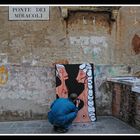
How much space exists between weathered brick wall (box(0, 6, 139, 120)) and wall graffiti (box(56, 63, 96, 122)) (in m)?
0.27

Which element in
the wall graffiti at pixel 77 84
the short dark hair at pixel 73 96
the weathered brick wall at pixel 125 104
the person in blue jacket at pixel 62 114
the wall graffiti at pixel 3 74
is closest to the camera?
the person in blue jacket at pixel 62 114

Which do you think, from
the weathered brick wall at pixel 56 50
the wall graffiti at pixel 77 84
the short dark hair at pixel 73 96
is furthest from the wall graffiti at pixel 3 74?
the short dark hair at pixel 73 96

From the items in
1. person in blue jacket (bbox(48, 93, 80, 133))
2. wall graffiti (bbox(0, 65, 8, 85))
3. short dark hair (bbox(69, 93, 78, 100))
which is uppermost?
wall graffiti (bbox(0, 65, 8, 85))

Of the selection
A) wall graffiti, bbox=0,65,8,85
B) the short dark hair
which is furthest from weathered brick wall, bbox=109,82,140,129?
wall graffiti, bbox=0,65,8,85

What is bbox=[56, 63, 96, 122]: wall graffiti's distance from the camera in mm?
9734

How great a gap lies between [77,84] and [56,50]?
51.4 inches

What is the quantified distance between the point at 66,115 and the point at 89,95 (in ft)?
6.34

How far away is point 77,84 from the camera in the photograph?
385 inches

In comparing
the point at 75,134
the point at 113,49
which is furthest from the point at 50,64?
the point at 75,134

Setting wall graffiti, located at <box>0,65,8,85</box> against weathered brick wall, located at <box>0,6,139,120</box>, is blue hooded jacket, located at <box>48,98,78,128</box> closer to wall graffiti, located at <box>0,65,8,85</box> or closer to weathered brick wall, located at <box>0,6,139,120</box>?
weathered brick wall, located at <box>0,6,139,120</box>

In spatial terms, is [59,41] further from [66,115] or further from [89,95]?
[66,115]

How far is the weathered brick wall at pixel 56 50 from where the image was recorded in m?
9.87

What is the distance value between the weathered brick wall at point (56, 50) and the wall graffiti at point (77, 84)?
27 cm

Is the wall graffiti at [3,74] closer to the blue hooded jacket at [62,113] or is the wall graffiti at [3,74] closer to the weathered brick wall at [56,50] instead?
the weathered brick wall at [56,50]
